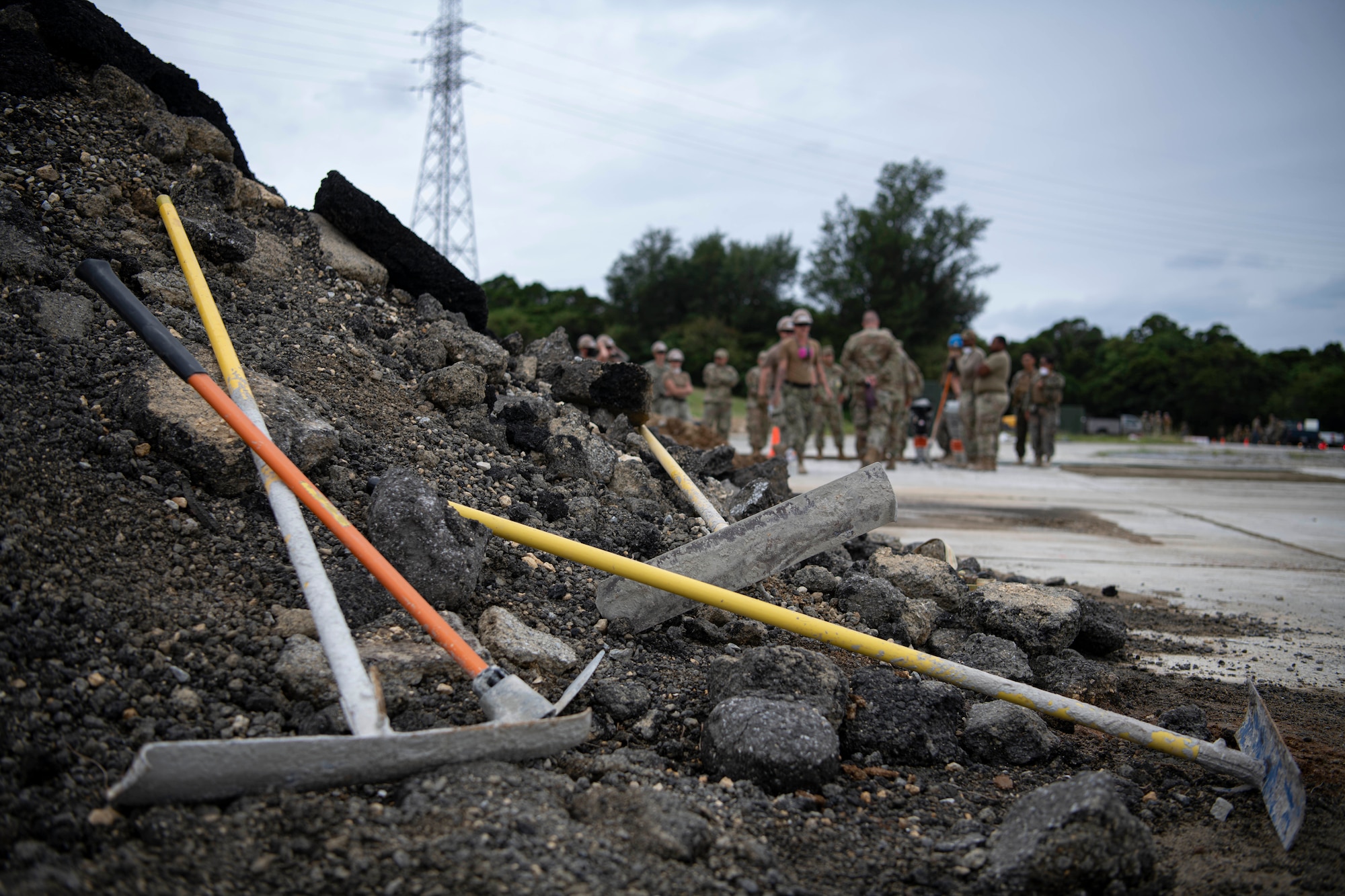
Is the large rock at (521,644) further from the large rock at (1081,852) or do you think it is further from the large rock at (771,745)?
the large rock at (1081,852)

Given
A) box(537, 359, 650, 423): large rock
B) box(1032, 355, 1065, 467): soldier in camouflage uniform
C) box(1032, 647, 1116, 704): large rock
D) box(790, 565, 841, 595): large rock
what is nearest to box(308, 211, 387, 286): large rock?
box(537, 359, 650, 423): large rock

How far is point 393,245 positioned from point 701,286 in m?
48.9

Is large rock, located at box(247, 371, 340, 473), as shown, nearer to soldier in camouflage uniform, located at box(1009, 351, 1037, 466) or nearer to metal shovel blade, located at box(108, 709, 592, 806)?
metal shovel blade, located at box(108, 709, 592, 806)

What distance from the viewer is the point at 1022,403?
16078 mm

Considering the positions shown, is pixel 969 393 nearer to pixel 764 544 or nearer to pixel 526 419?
pixel 526 419

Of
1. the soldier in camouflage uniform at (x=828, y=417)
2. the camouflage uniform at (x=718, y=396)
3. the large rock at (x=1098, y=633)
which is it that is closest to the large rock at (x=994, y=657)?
the large rock at (x=1098, y=633)

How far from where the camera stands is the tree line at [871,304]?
45.3 meters

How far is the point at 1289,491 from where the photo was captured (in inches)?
454

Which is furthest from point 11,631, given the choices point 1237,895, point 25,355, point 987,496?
point 987,496

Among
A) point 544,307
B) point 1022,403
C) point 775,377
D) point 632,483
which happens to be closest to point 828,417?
point 1022,403

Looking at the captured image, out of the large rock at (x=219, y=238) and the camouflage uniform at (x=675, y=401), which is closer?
the large rock at (x=219, y=238)

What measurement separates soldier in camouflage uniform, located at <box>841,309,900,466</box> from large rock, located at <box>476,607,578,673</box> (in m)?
11.0

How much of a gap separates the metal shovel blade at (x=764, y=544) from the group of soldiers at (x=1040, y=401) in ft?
44.4

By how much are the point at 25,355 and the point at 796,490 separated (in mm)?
7684
